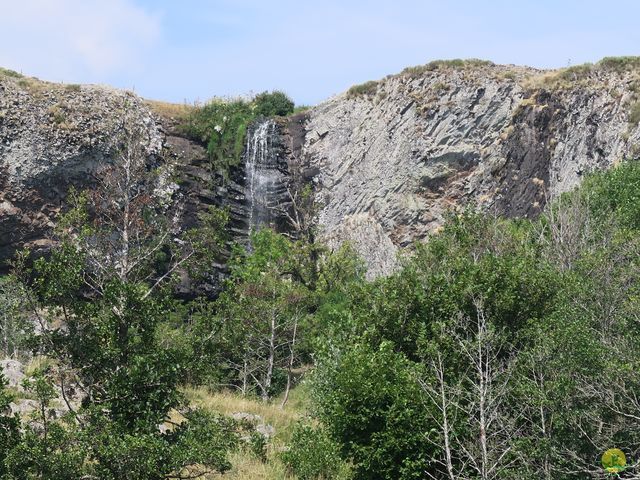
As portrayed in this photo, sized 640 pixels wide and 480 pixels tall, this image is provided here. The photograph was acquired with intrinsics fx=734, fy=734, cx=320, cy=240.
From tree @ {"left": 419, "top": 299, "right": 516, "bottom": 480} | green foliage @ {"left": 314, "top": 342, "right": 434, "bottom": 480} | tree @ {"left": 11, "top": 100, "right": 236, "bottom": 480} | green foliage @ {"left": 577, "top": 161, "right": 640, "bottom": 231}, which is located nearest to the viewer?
tree @ {"left": 11, "top": 100, "right": 236, "bottom": 480}

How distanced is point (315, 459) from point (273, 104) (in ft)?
157

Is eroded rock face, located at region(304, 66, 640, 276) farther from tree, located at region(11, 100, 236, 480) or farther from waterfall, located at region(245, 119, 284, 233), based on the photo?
tree, located at region(11, 100, 236, 480)

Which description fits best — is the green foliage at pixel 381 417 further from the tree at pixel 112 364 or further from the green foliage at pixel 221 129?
the green foliage at pixel 221 129

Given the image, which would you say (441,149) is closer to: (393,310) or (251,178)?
(251,178)


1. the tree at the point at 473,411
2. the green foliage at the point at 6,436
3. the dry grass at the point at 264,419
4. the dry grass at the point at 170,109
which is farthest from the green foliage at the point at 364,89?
the green foliage at the point at 6,436

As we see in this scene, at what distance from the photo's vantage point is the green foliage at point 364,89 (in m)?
58.3

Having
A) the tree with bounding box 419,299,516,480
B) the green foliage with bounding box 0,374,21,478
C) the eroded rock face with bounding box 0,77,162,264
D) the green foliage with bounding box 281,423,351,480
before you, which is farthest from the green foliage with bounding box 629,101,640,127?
the green foliage with bounding box 0,374,21,478

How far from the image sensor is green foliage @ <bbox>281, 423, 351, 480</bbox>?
19.4 metres

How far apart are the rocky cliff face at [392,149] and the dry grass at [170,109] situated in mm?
882

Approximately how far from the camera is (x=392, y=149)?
54.1 m

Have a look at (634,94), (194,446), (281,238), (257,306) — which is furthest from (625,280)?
(281,238)

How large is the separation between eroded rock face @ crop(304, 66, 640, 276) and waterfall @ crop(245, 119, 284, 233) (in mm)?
3125

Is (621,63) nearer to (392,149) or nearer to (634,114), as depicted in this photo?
(634,114)

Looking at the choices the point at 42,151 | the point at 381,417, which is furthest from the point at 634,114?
the point at 42,151
